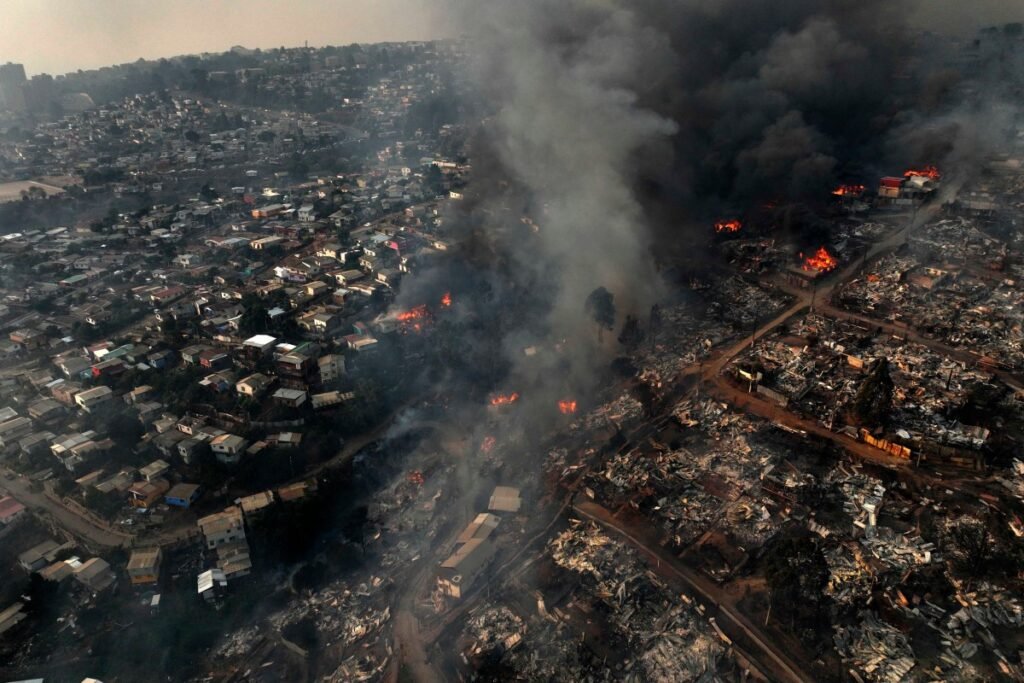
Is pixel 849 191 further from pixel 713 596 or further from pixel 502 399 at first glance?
pixel 713 596

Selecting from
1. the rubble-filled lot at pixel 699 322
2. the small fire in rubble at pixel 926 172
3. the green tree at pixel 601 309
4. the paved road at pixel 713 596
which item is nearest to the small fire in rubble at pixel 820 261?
the rubble-filled lot at pixel 699 322

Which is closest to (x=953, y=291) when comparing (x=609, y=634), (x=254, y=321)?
(x=609, y=634)

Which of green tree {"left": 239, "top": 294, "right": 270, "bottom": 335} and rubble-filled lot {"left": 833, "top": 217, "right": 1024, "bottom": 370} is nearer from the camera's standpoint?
rubble-filled lot {"left": 833, "top": 217, "right": 1024, "bottom": 370}

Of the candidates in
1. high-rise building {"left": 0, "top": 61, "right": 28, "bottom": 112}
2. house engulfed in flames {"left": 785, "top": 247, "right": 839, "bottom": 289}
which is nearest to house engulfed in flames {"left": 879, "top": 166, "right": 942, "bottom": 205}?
house engulfed in flames {"left": 785, "top": 247, "right": 839, "bottom": 289}

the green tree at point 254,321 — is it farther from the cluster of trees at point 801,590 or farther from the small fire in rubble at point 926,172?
the small fire in rubble at point 926,172

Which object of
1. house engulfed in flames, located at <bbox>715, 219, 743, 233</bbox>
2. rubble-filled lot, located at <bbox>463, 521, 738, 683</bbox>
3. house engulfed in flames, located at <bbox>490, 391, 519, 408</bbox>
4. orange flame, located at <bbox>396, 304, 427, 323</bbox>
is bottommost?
rubble-filled lot, located at <bbox>463, 521, 738, 683</bbox>

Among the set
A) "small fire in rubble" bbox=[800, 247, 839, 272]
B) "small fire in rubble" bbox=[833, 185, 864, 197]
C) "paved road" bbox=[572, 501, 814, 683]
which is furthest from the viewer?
"small fire in rubble" bbox=[833, 185, 864, 197]

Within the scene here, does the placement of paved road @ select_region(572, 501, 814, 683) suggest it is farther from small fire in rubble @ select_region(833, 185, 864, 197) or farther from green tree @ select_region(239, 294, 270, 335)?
small fire in rubble @ select_region(833, 185, 864, 197)

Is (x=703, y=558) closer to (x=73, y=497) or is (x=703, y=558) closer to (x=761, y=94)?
(x=73, y=497)
